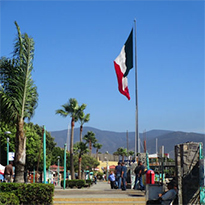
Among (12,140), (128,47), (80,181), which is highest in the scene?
(128,47)

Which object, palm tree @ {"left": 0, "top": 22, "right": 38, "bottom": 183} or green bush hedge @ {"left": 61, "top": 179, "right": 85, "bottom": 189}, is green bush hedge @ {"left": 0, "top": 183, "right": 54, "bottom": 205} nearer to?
palm tree @ {"left": 0, "top": 22, "right": 38, "bottom": 183}

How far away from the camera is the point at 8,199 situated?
44.9 ft

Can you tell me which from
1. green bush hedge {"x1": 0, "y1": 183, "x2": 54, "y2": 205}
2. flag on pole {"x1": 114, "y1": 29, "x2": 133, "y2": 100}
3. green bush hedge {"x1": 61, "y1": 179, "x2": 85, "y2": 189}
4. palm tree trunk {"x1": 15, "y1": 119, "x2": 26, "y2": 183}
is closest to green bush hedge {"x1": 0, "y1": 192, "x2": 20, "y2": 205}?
green bush hedge {"x1": 0, "y1": 183, "x2": 54, "y2": 205}

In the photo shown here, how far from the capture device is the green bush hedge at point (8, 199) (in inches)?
517

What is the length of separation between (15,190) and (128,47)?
46.1ft

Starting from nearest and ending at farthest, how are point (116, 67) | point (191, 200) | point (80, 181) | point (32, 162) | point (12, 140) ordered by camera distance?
point (191, 200) < point (116, 67) < point (80, 181) < point (12, 140) < point (32, 162)

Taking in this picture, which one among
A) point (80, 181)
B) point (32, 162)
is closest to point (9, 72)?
point (80, 181)

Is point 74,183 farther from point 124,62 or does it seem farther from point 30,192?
point 30,192

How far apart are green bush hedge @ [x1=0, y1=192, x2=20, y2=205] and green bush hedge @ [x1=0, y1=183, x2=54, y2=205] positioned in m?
0.52

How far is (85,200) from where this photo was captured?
17.2m

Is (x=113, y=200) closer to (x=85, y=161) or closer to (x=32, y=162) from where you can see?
(x=32, y=162)

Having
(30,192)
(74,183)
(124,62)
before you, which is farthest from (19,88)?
(74,183)

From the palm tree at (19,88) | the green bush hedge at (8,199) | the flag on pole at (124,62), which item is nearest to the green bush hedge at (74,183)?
the flag on pole at (124,62)

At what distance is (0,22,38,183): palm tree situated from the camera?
696 inches
